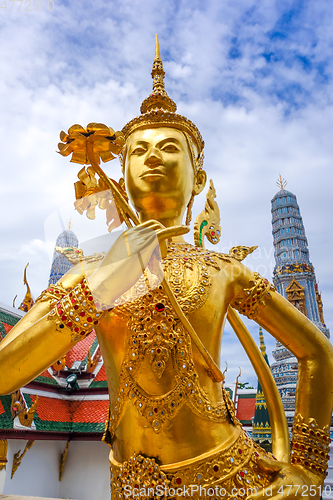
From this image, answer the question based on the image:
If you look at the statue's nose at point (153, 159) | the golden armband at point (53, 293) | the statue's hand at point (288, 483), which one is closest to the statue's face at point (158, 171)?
the statue's nose at point (153, 159)

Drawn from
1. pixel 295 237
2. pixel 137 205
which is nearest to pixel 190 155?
pixel 137 205

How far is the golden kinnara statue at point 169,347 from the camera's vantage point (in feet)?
5.84

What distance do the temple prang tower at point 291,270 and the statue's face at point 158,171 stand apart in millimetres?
12765

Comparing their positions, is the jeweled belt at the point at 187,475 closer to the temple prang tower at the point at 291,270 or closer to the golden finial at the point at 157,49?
the golden finial at the point at 157,49

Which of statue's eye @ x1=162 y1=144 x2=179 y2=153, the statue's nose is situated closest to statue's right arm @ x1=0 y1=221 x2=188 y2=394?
the statue's nose

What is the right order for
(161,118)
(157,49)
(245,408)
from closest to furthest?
(161,118) → (157,49) → (245,408)

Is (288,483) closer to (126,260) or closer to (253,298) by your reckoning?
(253,298)

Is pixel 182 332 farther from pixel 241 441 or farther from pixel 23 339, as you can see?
pixel 23 339

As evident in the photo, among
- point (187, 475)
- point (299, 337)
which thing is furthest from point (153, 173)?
point (187, 475)

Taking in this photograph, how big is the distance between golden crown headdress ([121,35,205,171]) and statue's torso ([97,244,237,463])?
1138mm

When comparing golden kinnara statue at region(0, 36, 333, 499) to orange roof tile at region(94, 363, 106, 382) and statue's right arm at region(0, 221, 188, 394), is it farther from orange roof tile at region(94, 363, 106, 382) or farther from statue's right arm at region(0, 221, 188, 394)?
orange roof tile at region(94, 363, 106, 382)

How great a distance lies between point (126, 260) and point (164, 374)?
654 millimetres

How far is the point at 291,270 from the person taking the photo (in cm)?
2005

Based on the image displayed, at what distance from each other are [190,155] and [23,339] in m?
1.72
